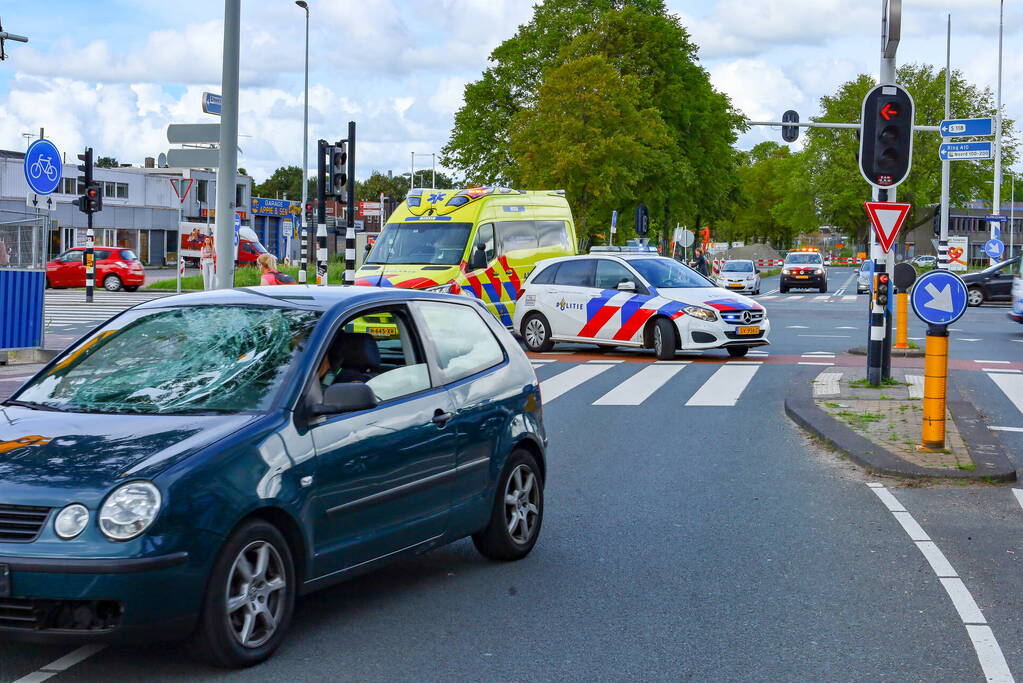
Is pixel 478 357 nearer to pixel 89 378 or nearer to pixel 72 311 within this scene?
pixel 89 378

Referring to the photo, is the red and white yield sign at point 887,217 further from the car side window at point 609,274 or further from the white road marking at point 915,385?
the car side window at point 609,274

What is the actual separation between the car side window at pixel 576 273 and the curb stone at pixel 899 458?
7410mm

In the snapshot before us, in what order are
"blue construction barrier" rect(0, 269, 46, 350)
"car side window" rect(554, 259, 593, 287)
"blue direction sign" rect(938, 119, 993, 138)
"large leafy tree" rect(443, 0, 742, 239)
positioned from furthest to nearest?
1. "large leafy tree" rect(443, 0, 742, 239)
2. "blue direction sign" rect(938, 119, 993, 138)
3. "car side window" rect(554, 259, 593, 287)
4. "blue construction barrier" rect(0, 269, 46, 350)

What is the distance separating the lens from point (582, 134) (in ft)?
155

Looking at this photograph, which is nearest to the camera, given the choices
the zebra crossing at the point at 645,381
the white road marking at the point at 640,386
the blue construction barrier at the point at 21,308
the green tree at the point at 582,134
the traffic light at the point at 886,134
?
the traffic light at the point at 886,134

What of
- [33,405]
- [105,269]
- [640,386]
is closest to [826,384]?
[640,386]

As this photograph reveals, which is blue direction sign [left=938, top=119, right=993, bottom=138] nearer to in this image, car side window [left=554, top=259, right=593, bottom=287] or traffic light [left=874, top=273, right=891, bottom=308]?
car side window [left=554, top=259, right=593, bottom=287]

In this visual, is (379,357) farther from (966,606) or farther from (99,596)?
(966,606)

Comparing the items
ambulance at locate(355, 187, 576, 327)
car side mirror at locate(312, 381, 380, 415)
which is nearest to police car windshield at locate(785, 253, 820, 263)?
ambulance at locate(355, 187, 576, 327)

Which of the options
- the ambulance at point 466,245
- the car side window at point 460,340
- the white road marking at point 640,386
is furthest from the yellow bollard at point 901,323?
the car side window at point 460,340

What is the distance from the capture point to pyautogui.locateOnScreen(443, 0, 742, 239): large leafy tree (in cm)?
5597

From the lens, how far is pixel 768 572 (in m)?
Answer: 6.77

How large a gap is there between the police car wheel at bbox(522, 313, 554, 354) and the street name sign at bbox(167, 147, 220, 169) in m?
8.39

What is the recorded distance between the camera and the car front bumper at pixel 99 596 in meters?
4.56
